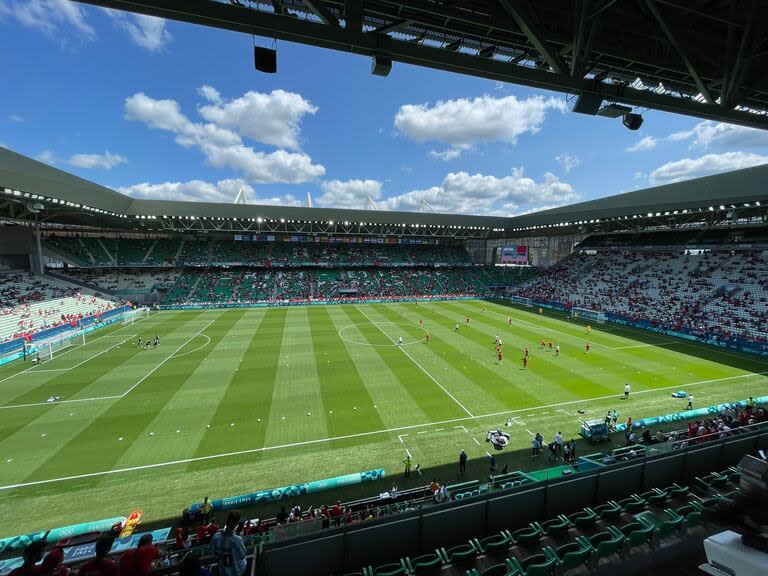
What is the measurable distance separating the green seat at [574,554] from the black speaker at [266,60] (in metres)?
9.86

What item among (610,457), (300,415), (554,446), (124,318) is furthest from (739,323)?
(124,318)

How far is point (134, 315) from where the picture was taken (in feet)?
145

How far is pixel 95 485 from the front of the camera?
13484 mm

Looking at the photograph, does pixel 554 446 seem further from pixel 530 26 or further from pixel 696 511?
pixel 530 26

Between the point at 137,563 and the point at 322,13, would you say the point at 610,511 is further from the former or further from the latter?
the point at 322,13

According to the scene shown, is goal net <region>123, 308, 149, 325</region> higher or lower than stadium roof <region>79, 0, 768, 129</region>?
lower

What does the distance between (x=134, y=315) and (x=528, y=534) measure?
5112 cm

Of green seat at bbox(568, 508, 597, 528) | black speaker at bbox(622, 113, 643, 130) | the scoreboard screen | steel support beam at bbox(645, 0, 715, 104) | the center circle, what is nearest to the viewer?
steel support beam at bbox(645, 0, 715, 104)

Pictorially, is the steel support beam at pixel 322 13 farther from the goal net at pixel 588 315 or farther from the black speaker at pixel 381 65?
the goal net at pixel 588 315

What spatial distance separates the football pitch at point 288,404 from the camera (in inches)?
547

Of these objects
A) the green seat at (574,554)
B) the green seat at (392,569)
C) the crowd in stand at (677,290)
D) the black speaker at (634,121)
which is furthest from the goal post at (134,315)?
the crowd in stand at (677,290)

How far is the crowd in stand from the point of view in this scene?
35.4 metres

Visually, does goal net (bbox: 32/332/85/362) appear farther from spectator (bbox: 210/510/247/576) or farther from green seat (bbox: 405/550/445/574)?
green seat (bbox: 405/550/445/574)

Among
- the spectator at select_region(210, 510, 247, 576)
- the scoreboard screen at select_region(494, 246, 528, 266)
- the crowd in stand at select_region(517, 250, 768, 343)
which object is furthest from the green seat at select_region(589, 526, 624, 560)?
the scoreboard screen at select_region(494, 246, 528, 266)
